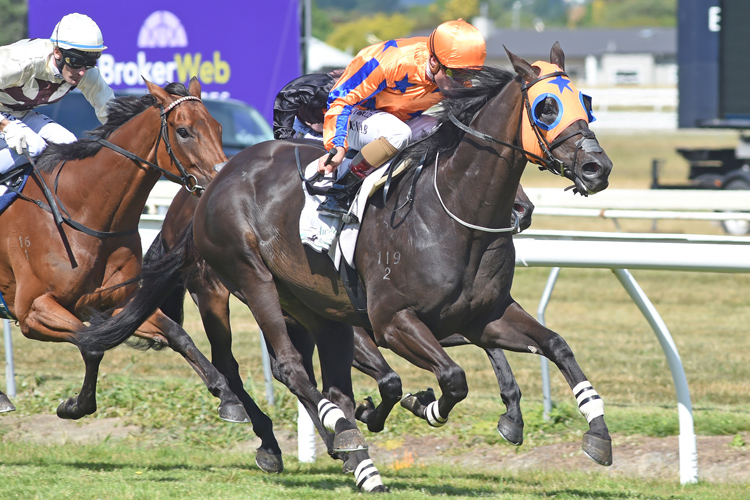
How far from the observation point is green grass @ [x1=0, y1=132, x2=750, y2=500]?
14.9 feet

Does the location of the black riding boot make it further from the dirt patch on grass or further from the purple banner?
the purple banner

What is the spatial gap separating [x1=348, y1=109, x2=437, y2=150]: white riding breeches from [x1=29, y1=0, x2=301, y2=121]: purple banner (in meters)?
9.24

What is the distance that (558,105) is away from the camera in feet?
12.8

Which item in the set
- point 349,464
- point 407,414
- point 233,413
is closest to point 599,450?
point 349,464

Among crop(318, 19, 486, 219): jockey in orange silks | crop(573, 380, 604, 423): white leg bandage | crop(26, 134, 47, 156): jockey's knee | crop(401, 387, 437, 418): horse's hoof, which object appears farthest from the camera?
crop(26, 134, 47, 156): jockey's knee

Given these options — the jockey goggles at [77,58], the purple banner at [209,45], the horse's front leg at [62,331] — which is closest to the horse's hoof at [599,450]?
the horse's front leg at [62,331]

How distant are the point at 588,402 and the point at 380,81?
1647 millimetres

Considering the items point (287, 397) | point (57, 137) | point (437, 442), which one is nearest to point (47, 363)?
point (287, 397)

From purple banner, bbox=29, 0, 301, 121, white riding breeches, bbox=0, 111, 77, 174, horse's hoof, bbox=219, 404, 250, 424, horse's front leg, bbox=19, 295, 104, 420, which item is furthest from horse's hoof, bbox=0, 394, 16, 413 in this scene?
purple banner, bbox=29, 0, 301, 121

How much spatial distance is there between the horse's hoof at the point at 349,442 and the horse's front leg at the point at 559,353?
654mm

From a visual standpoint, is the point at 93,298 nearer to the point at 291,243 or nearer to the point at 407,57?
the point at 291,243

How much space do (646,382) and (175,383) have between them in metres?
3.34

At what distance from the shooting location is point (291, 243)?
4.82 metres

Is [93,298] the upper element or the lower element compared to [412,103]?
lower
